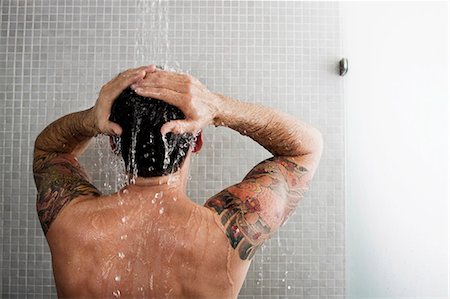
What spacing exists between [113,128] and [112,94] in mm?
60

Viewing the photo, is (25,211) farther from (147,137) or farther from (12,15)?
(147,137)

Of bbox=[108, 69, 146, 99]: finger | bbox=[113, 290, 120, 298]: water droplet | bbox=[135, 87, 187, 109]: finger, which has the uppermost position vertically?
bbox=[108, 69, 146, 99]: finger

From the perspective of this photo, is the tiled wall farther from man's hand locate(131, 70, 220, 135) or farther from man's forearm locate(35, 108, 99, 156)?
man's hand locate(131, 70, 220, 135)

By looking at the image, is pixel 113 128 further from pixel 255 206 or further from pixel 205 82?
pixel 205 82

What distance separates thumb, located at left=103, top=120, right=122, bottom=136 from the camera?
1.09 m

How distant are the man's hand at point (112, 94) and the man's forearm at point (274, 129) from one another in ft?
0.62

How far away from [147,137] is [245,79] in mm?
759

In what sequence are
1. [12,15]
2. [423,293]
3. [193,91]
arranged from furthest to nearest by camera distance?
[12,15] → [423,293] → [193,91]

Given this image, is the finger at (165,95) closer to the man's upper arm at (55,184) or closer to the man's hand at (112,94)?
the man's hand at (112,94)

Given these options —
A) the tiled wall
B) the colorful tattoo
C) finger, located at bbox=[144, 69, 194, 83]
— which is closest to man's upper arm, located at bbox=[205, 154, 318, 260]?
the colorful tattoo

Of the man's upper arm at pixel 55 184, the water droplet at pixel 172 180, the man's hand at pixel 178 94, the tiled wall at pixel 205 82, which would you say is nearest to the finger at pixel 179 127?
the man's hand at pixel 178 94

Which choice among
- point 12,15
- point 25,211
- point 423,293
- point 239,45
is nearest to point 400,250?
point 423,293

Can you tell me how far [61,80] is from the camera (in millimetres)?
1833

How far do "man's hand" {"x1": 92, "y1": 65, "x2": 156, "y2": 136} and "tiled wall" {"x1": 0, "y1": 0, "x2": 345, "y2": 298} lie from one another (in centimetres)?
68
